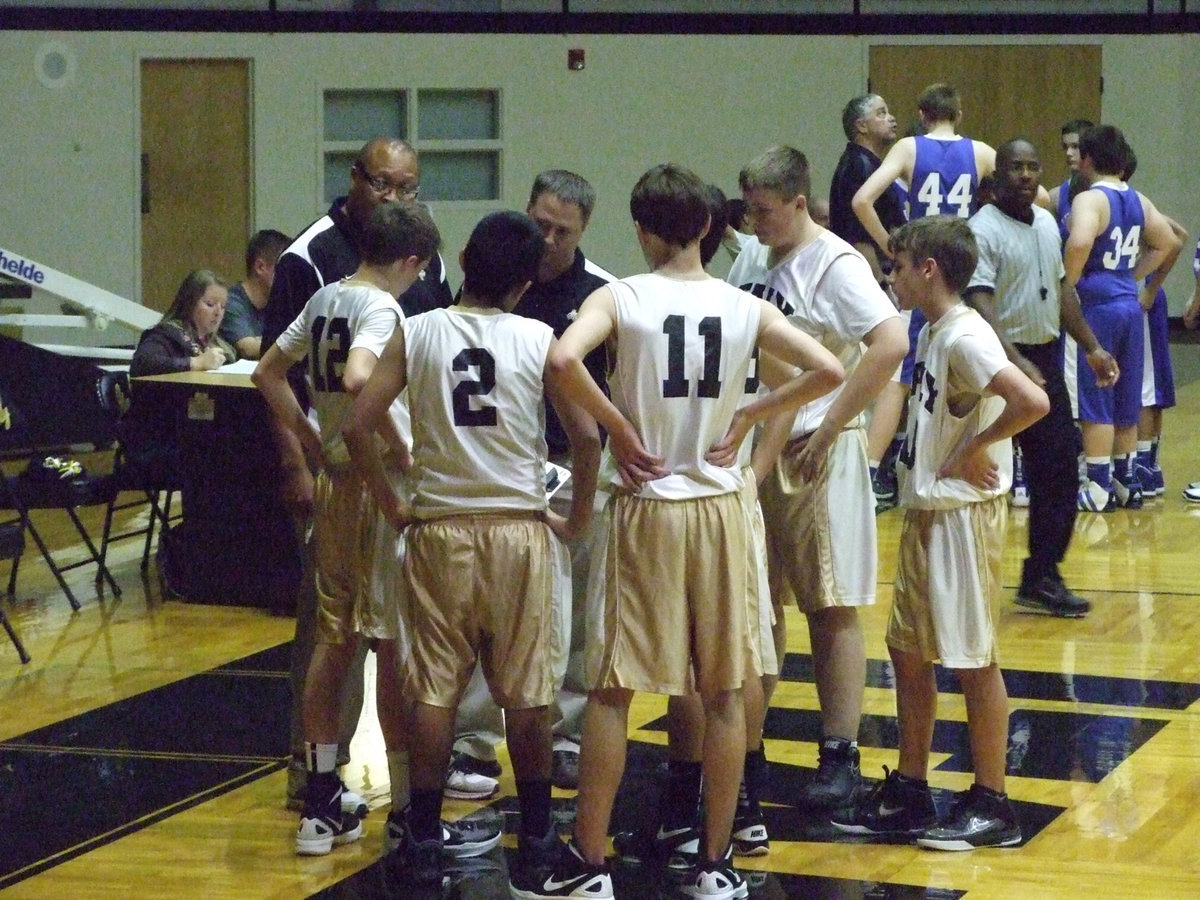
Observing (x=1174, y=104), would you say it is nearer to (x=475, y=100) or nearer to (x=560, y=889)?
(x=475, y=100)

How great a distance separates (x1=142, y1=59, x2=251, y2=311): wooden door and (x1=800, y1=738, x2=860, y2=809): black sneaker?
31.3 ft

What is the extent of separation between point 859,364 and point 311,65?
33.1 feet

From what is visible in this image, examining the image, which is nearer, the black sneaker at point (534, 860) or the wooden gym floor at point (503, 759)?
the black sneaker at point (534, 860)

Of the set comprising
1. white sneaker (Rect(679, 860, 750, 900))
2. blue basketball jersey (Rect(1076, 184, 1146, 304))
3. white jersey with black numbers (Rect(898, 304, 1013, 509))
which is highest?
blue basketball jersey (Rect(1076, 184, 1146, 304))

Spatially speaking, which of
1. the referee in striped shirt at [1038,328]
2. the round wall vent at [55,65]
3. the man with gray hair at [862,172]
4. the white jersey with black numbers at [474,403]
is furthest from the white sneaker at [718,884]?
the round wall vent at [55,65]

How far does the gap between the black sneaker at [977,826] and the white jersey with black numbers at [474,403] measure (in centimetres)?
120

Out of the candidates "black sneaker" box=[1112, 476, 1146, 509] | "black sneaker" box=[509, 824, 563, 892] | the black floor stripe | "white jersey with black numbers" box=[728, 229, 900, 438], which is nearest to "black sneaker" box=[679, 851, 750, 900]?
"black sneaker" box=[509, 824, 563, 892]

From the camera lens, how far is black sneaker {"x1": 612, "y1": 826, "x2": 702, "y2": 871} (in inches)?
151

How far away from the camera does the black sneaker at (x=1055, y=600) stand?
6430 millimetres

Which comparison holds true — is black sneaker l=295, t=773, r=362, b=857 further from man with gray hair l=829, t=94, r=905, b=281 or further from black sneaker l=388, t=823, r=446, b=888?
man with gray hair l=829, t=94, r=905, b=281

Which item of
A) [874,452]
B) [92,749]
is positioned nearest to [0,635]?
[92,749]

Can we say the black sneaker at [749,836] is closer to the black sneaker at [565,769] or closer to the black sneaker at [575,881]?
the black sneaker at [575,881]

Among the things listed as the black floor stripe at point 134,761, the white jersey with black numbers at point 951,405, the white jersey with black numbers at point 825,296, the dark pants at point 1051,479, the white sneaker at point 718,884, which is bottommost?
the black floor stripe at point 134,761

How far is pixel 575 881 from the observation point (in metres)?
3.54
